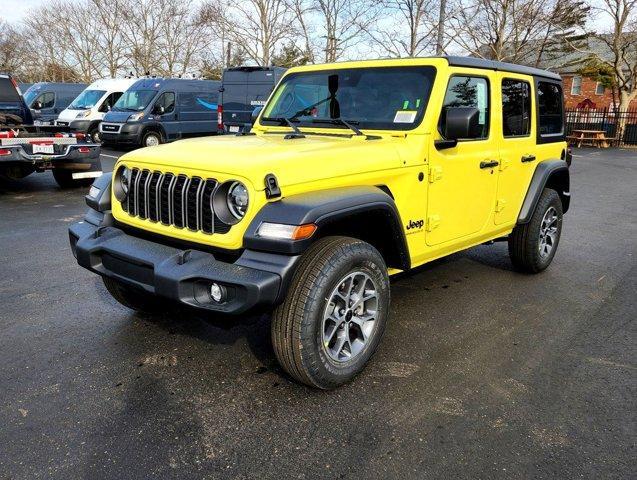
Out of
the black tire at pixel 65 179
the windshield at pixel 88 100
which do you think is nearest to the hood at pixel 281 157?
the black tire at pixel 65 179

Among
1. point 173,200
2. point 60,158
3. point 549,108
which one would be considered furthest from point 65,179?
point 549,108

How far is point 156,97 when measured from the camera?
52.7 ft

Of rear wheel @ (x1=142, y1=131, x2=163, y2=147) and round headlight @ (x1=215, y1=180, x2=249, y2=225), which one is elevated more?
rear wheel @ (x1=142, y1=131, x2=163, y2=147)

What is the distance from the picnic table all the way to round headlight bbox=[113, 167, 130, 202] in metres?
24.6

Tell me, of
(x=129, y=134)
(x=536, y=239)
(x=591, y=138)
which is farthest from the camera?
(x=591, y=138)

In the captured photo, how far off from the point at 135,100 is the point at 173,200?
1487 cm

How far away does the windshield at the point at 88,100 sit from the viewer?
60.8 ft

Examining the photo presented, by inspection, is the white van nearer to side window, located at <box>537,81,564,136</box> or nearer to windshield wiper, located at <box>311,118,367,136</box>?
windshield wiper, located at <box>311,118,367,136</box>

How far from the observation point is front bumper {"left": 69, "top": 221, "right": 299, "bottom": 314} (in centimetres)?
255

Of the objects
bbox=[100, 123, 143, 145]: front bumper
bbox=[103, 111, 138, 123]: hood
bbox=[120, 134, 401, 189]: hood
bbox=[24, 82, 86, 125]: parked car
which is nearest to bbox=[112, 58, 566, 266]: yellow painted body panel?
bbox=[120, 134, 401, 189]: hood

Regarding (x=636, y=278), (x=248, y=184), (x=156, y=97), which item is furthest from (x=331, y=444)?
(x=156, y=97)

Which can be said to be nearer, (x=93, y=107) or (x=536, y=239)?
(x=536, y=239)

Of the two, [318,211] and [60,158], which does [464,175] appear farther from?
[60,158]

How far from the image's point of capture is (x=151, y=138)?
52.5ft
